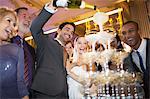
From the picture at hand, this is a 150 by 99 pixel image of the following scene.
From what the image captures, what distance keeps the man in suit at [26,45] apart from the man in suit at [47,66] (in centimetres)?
7

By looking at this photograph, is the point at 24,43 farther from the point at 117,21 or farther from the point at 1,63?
the point at 117,21

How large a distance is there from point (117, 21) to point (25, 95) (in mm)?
790

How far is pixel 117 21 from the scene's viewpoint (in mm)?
1573

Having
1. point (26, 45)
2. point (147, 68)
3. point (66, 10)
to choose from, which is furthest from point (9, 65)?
point (147, 68)

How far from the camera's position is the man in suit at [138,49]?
1292 mm

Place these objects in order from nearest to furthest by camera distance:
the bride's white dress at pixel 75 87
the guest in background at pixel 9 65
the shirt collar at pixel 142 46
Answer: the guest in background at pixel 9 65 → the bride's white dress at pixel 75 87 → the shirt collar at pixel 142 46

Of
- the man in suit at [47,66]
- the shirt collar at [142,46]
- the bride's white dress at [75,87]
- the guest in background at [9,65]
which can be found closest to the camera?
the guest in background at [9,65]

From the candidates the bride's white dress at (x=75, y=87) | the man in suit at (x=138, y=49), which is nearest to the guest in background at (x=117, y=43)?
the man in suit at (x=138, y=49)

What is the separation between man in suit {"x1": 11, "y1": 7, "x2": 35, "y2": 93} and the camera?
1.21m

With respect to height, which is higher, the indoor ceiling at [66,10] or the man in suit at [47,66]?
the indoor ceiling at [66,10]

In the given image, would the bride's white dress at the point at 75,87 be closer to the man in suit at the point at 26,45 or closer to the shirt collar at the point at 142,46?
the man in suit at the point at 26,45

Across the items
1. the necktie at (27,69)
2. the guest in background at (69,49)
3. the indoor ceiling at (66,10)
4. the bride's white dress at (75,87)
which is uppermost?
the indoor ceiling at (66,10)

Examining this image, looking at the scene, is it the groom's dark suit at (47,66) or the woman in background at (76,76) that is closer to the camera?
the groom's dark suit at (47,66)

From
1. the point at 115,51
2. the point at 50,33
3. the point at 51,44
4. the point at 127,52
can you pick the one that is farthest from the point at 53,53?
the point at 127,52
